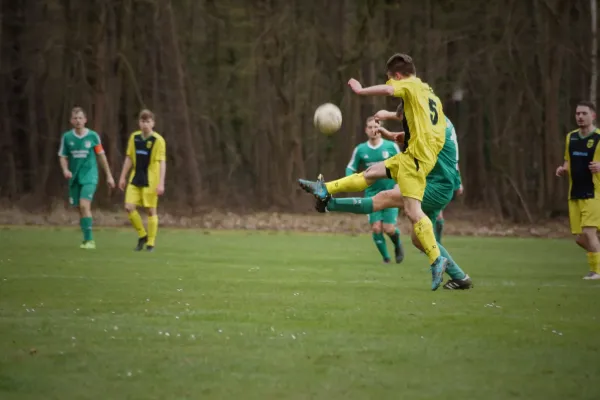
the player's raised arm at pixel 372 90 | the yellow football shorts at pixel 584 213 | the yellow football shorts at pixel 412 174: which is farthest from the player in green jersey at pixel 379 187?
the player's raised arm at pixel 372 90

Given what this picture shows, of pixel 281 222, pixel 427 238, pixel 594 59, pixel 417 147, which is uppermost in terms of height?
pixel 594 59

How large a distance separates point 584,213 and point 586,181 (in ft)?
1.43

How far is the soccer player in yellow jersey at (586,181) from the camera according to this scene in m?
15.0

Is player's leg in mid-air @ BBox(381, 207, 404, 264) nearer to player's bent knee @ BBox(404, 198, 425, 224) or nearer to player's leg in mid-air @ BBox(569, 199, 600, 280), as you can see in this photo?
player's leg in mid-air @ BBox(569, 199, 600, 280)

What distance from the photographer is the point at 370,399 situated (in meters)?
6.42

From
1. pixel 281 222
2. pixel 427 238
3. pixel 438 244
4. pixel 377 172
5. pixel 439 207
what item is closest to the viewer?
pixel 427 238

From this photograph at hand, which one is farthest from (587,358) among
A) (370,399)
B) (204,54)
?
(204,54)

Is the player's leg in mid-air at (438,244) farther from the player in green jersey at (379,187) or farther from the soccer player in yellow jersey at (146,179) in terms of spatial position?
the soccer player in yellow jersey at (146,179)

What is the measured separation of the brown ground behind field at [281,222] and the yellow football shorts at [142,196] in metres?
10.2

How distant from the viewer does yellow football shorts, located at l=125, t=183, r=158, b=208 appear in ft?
64.0

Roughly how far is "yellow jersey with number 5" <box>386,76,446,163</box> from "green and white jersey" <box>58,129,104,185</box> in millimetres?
9287

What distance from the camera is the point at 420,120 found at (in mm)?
11805

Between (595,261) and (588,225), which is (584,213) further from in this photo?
(595,261)

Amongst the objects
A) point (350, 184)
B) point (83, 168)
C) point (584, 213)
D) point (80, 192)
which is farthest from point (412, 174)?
point (80, 192)
